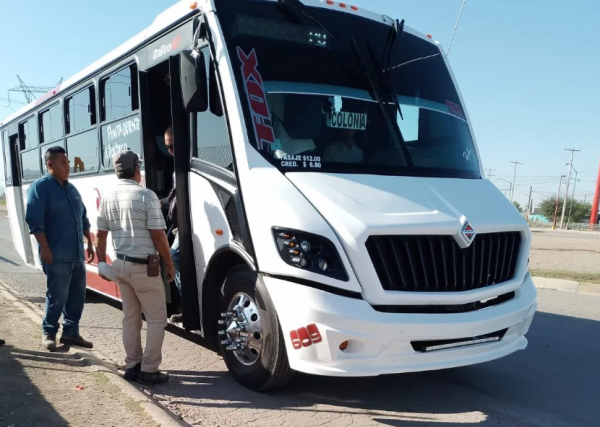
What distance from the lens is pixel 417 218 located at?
410 cm

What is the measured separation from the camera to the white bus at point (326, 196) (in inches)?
153

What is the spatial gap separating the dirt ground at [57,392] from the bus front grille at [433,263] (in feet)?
6.03

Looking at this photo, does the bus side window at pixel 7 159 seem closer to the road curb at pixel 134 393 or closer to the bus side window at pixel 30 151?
the bus side window at pixel 30 151

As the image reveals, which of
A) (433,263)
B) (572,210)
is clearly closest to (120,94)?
(433,263)

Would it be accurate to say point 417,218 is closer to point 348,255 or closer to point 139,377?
point 348,255

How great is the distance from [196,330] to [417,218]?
2.36 m

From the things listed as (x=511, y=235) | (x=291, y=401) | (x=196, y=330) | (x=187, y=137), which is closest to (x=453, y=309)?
(x=511, y=235)

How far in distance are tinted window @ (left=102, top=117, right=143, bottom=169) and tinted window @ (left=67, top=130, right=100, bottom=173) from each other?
0.31 metres

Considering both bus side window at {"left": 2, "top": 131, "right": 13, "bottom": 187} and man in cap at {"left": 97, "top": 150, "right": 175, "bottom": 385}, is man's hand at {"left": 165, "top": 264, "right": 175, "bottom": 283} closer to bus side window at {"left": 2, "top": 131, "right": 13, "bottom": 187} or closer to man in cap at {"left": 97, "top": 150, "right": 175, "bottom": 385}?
man in cap at {"left": 97, "top": 150, "right": 175, "bottom": 385}

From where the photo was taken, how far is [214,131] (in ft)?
16.0

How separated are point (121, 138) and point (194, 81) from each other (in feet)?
7.81

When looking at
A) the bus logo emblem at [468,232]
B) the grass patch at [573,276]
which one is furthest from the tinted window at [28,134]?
the grass patch at [573,276]

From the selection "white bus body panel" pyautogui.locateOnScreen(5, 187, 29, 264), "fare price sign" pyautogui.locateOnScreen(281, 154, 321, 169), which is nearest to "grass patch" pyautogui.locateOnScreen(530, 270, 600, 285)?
"fare price sign" pyautogui.locateOnScreen(281, 154, 321, 169)

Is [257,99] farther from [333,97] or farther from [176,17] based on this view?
[176,17]
